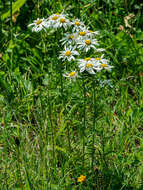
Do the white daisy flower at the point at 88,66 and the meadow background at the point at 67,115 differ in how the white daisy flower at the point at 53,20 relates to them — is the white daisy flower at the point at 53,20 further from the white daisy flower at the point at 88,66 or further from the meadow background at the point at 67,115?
the white daisy flower at the point at 88,66

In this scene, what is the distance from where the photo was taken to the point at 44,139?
5.84 feet

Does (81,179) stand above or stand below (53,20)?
below

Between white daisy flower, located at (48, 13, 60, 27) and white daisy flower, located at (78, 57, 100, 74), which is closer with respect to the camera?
white daisy flower, located at (78, 57, 100, 74)

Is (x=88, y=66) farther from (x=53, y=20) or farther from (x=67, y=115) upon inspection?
(x=67, y=115)

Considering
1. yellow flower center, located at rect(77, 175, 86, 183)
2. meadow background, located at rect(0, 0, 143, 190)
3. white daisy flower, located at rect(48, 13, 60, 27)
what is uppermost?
white daisy flower, located at rect(48, 13, 60, 27)

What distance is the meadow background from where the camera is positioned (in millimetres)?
1721

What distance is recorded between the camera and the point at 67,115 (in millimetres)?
1986

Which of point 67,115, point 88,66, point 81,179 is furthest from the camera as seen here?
point 67,115

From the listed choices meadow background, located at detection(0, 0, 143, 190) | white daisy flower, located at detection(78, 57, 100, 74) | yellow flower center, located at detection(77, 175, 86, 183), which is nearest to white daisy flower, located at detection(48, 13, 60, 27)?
meadow background, located at detection(0, 0, 143, 190)

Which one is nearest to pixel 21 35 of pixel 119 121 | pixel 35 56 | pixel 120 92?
pixel 35 56

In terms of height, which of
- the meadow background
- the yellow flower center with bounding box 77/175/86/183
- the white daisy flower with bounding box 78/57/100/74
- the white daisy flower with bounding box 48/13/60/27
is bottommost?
the yellow flower center with bounding box 77/175/86/183

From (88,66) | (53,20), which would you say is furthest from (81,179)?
(53,20)

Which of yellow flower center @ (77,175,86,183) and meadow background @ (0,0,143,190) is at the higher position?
meadow background @ (0,0,143,190)

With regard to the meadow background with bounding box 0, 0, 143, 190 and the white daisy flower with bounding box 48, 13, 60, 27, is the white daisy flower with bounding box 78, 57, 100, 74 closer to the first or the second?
the meadow background with bounding box 0, 0, 143, 190
